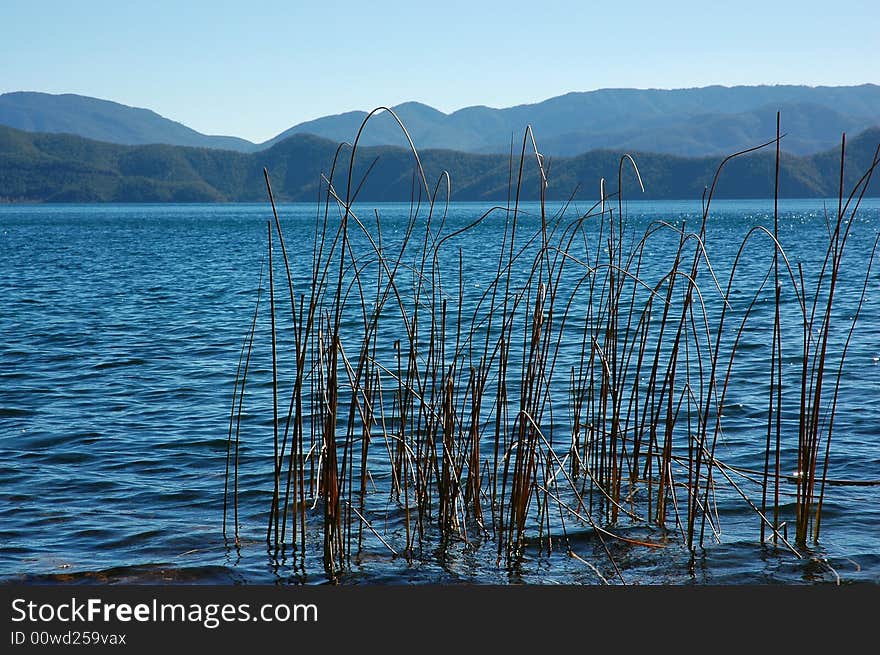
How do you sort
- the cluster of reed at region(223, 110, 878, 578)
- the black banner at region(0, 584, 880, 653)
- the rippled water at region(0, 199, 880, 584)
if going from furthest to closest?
the rippled water at region(0, 199, 880, 584)
the cluster of reed at region(223, 110, 878, 578)
the black banner at region(0, 584, 880, 653)

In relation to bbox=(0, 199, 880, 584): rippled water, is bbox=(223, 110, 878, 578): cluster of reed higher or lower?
higher

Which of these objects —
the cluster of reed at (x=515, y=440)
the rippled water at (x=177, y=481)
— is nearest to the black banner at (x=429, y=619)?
the cluster of reed at (x=515, y=440)

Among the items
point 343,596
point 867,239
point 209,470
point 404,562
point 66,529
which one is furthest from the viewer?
point 867,239

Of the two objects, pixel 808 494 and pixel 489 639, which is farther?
pixel 808 494

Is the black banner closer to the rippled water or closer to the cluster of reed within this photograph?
the cluster of reed

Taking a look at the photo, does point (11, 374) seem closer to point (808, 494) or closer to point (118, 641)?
point (118, 641)

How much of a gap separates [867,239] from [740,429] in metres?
39.1

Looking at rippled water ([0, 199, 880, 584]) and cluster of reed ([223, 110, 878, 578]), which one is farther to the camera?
rippled water ([0, 199, 880, 584])

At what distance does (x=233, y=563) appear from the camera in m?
5.15

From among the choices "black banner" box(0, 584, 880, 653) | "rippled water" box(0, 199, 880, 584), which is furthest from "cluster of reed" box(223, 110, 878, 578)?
"black banner" box(0, 584, 880, 653)

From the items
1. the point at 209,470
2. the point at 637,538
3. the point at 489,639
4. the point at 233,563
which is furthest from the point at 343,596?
the point at 209,470

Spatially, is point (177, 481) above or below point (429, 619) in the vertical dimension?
below

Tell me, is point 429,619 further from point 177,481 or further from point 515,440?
point 177,481

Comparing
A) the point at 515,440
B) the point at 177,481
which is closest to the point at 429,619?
the point at 515,440
